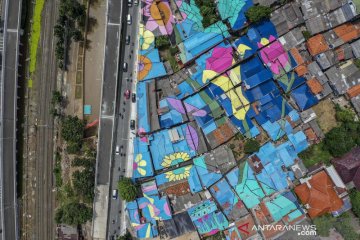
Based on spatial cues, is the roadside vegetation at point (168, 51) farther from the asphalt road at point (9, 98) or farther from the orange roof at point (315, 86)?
the asphalt road at point (9, 98)

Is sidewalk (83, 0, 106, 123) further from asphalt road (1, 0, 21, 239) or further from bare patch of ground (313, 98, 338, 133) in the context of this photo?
bare patch of ground (313, 98, 338, 133)

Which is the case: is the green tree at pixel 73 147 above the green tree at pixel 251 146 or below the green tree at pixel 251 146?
above

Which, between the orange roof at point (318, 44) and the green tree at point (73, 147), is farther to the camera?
the orange roof at point (318, 44)

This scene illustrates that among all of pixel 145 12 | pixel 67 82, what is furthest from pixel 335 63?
pixel 67 82

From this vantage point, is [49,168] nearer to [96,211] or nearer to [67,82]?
[96,211]

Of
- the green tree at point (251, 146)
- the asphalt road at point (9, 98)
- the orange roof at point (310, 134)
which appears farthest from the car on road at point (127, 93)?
the orange roof at point (310, 134)

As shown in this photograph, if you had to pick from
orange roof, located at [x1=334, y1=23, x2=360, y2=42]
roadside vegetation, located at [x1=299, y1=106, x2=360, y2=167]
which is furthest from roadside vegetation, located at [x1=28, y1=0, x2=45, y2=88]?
orange roof, located at [x1=334, y1=23, x2=360, y2=42]
